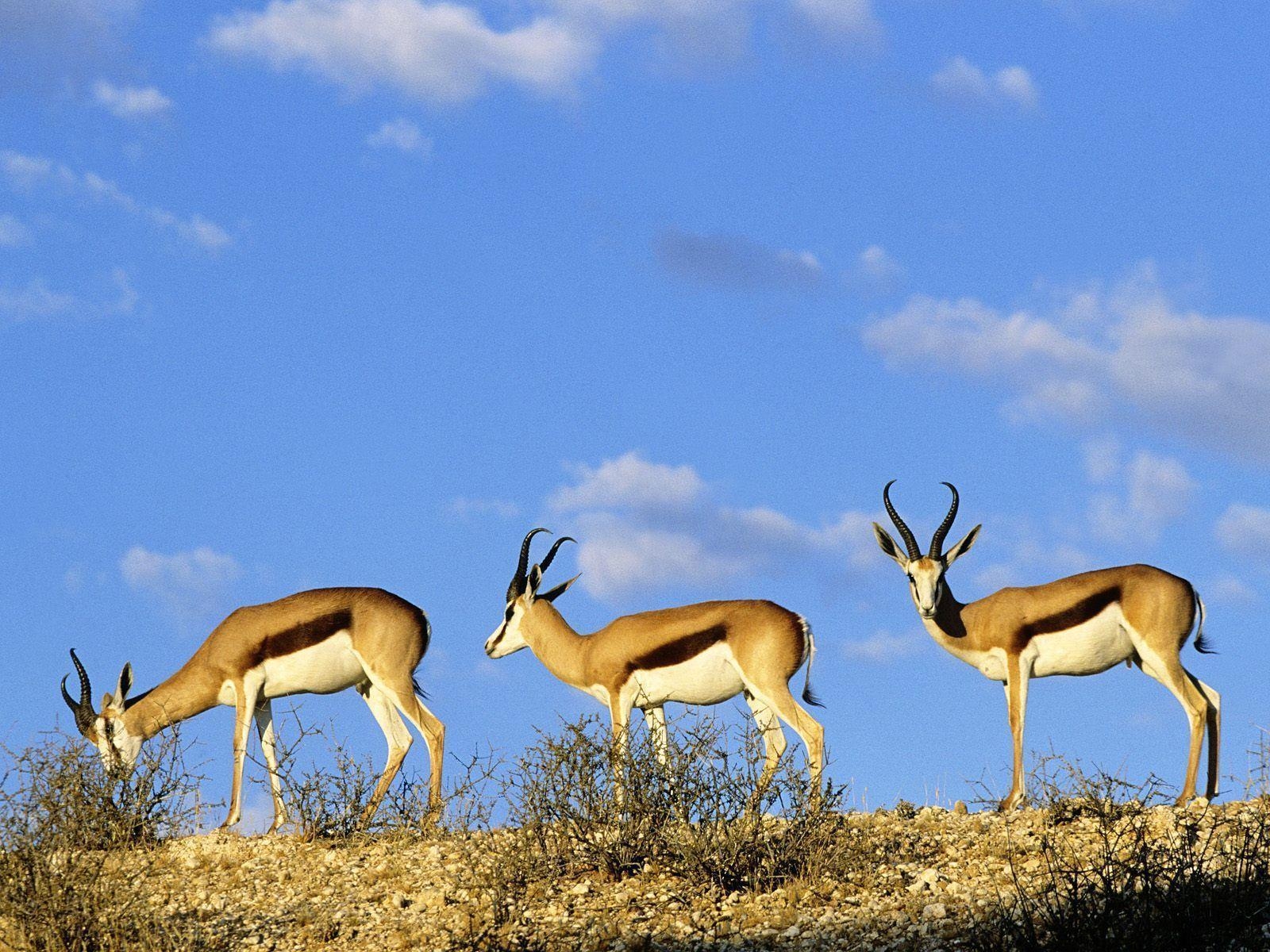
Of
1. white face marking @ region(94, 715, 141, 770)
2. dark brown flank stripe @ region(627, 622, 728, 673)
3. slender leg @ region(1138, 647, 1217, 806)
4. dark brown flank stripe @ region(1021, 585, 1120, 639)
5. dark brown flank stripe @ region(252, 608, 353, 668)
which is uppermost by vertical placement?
dark brown flank stripe @ region(252, 608, 353, 668)

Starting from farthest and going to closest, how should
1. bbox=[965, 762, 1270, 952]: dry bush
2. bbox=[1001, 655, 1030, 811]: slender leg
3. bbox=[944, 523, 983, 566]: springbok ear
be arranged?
bbox=[944, 523, 983, 566]: springbok ear → bbox=[1001, 655, 1030, 811]: slender leg → bbox=[965, 762, 1270, 952]: dry bush

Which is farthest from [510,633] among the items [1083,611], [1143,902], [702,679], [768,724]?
[1143,902]

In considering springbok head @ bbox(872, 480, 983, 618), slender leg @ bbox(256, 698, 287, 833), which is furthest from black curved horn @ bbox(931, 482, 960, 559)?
slender leg @ bbox(256, 698, 287, 833)

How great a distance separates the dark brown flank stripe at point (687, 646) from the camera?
15.1m

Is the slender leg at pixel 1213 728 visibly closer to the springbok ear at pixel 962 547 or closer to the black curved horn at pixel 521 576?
the springbok ear at pixel 962 547

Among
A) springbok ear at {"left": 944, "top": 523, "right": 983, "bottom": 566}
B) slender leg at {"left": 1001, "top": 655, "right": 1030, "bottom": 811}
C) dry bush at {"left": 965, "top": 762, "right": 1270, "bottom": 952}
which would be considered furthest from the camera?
springbok ear at {"left": 944, "top": 523, "right": 983, "bottom": 566}

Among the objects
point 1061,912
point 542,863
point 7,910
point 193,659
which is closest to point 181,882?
point 7,910

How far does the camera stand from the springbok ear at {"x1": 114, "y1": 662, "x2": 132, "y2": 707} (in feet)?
55.3

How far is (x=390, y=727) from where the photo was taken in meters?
15.7

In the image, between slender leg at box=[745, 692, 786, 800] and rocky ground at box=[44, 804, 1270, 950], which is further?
slender leg at box=[745, 692, 786, 800]

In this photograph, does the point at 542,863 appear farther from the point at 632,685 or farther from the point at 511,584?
the point at 511,584

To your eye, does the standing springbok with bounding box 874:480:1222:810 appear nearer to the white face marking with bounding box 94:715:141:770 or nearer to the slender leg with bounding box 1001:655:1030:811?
the slender leg with bounding box 1001:655:1030:811

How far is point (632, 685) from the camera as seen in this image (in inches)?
610

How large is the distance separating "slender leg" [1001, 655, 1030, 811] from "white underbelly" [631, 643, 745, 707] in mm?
2544
